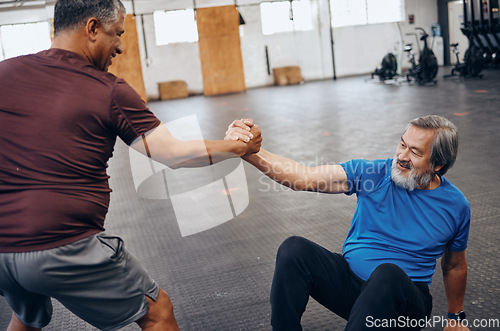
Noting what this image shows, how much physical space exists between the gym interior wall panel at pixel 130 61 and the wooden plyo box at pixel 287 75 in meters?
4.80

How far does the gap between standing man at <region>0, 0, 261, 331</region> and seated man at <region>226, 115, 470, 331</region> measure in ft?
1.59

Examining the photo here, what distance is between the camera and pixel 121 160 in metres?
7.07

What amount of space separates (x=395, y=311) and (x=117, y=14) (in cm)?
122

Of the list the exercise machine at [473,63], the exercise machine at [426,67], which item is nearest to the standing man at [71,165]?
the exercise machine at [426,67]

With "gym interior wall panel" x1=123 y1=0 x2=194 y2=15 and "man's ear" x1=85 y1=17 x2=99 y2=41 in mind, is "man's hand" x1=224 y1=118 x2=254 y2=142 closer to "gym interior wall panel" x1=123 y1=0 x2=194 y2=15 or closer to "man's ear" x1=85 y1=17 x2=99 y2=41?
"man's ear" x1=85 y1=17 x2=99 y2=41

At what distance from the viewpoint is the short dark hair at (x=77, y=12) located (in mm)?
1515

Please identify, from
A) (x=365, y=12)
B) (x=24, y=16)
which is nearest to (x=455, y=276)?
(x=24, y=16)

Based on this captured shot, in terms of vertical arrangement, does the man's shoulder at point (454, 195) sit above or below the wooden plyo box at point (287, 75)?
below

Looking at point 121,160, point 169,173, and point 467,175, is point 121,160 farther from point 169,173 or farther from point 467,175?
point 467,175

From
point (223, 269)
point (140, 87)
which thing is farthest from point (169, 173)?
point (140, 87)

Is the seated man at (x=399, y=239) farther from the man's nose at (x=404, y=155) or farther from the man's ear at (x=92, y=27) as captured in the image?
the man's ear at (x=92, y=27)

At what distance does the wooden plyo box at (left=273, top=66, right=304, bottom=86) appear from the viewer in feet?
57.0

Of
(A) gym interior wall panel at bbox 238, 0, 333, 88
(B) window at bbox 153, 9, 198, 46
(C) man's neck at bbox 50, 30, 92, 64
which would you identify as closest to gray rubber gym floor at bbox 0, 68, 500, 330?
(C) man's neck at bbox 50, 30, 92, 64

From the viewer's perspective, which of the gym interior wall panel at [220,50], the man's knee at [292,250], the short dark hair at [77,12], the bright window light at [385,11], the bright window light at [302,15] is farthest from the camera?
the bright window light at [385,11]
